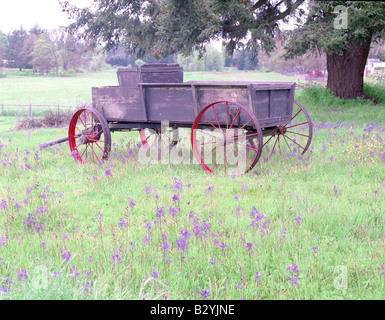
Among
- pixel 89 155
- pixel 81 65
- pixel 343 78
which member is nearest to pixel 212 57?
pixel 81 65

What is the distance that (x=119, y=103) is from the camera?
7.90 m

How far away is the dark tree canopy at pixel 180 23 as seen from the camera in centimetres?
1380

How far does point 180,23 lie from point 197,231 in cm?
1179

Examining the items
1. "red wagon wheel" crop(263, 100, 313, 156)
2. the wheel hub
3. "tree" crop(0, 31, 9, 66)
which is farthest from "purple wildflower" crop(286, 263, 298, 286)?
"tree" crop(0, 31, 9, 66)

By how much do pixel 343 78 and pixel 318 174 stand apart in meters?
9.59

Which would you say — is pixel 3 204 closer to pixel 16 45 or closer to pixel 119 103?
pixel 119 103

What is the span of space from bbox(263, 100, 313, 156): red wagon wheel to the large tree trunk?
7.44 feet

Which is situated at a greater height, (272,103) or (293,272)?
(272,103)

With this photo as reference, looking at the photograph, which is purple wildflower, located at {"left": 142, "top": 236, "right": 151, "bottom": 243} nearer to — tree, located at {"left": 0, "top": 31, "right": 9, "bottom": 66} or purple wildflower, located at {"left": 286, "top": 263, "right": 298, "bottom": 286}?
purple wildflower, located at {"left": 286, "top": 263, "right": 298, "bottom": 286}

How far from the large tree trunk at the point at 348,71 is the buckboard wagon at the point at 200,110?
24.3ft

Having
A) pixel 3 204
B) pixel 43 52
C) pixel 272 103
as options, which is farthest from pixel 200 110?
pixel 43 52

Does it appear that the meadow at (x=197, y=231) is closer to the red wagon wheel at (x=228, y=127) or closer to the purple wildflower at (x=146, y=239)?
the purple wildflower at (x=146, y=239)

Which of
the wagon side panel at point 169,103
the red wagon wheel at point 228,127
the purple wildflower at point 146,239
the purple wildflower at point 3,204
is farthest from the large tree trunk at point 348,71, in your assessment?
the purple wildflower at point 146,239

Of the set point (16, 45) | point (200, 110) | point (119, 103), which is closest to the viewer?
point (200, 110)
